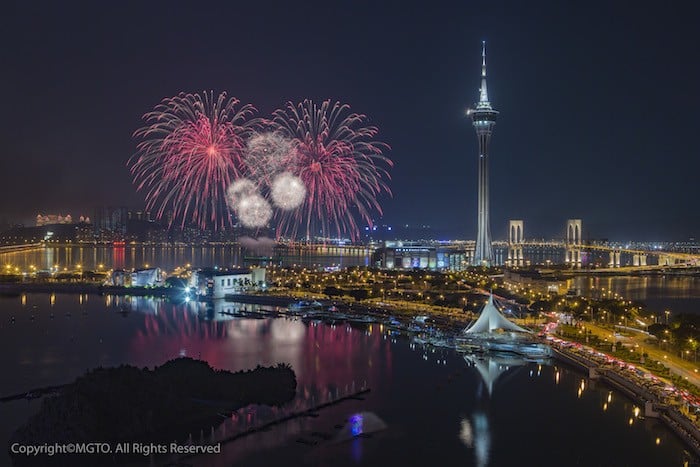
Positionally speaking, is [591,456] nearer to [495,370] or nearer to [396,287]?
[495,370]

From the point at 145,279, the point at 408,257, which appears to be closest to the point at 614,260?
the point at 408,257

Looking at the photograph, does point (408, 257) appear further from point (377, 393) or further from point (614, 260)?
point (377, 393)

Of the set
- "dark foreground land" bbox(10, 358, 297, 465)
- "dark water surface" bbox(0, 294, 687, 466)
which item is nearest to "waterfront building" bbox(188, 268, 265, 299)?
"dark water surface" bbox(0, 294, 687, 466)

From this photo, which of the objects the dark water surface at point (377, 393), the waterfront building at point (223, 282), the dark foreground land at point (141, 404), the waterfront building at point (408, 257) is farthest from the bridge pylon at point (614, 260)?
the dark foreground land at point (141, 404)

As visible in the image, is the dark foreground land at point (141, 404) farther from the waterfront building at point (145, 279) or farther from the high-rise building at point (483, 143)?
the high-rise building at point (483, 143)

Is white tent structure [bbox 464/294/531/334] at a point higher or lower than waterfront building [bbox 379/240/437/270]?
lower

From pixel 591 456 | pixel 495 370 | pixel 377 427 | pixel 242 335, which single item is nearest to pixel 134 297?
pixel 242 335

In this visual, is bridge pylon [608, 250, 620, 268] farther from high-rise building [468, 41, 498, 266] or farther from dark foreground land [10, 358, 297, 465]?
dark foreground land [10, 358, 297, 465]
